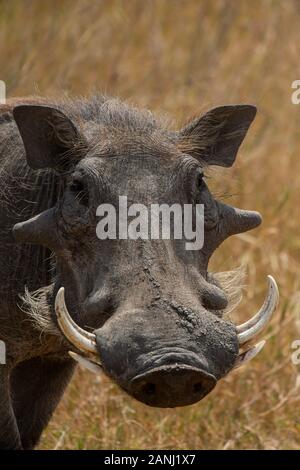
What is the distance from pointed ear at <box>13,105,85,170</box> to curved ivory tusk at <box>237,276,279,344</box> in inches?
30.7

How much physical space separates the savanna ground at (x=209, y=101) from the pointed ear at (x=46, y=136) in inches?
35.7

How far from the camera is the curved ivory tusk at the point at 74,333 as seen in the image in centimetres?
324

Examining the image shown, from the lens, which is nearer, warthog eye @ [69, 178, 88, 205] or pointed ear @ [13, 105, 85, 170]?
warthog eye @ [69, 178, 88, 205]

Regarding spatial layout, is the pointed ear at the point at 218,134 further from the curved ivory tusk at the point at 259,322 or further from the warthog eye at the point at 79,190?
the curved ivory tusk at the point at 259,322

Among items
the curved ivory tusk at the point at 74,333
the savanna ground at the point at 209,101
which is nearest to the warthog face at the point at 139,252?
the curved ivory tusk at the point at 74,333

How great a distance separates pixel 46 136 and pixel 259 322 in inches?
36.4

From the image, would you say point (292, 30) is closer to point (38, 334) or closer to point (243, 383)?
point (243, 383)

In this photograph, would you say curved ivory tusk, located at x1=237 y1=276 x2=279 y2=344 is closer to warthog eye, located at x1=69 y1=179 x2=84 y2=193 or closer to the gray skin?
the gray skin

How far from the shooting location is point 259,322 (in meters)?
3.36

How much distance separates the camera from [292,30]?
27.3 feet

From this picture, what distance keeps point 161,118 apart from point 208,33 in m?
4.38

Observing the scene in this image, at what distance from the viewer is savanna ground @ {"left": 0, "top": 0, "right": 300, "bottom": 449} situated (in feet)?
16.1

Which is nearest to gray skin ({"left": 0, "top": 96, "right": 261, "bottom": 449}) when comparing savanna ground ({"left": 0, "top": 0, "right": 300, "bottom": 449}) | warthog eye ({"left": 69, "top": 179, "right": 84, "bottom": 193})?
warthog eye ({"left": 69, "top": 179, "right": 84, "bottom": 193})
